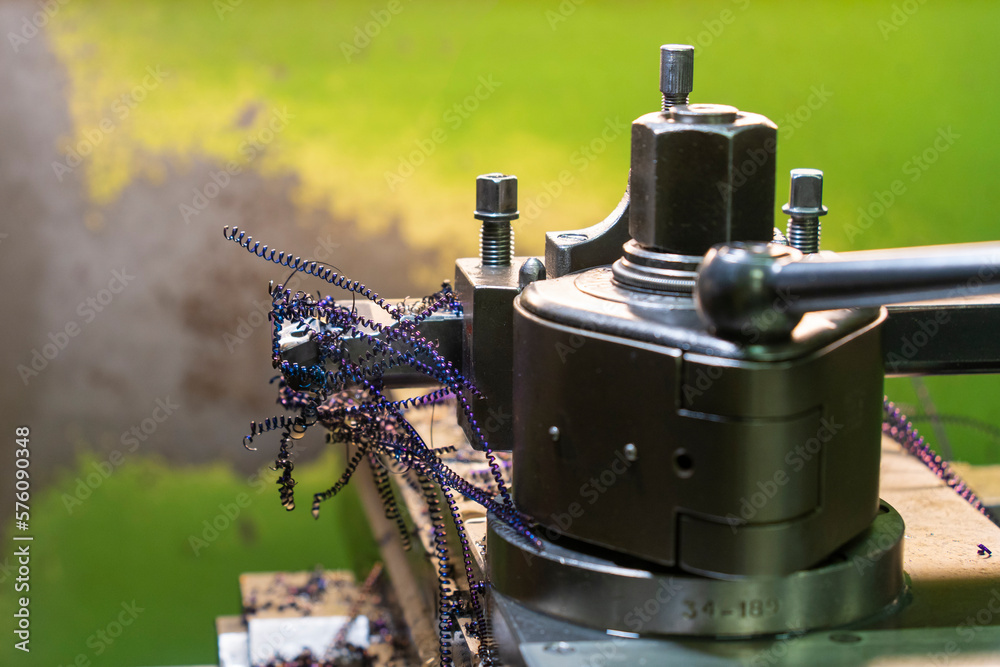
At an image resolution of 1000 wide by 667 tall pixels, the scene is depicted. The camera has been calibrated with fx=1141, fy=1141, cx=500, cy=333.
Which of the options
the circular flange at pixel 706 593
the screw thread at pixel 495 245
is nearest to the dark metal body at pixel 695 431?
the circular flange at pixel 706 593

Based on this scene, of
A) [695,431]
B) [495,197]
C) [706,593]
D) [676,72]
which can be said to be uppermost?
[676,72]

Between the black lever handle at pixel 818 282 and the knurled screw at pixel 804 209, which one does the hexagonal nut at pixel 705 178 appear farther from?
the knurled screw at pixel 804 209

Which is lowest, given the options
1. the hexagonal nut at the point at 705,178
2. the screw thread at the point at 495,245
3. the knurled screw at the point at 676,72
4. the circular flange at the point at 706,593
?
the circular flange at the point at 706,593

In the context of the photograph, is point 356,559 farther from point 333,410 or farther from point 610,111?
point 333,410

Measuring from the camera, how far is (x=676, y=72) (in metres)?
0.92

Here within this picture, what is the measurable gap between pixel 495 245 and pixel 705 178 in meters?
0.26

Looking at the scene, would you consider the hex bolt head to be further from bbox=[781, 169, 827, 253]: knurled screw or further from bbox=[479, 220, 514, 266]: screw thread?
bbox=[479, 220, 514, 266]: screw thread

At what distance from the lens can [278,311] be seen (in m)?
0.93

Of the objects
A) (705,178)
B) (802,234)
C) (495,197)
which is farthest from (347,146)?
(705,178)

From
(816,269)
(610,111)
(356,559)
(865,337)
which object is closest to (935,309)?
(865,337)

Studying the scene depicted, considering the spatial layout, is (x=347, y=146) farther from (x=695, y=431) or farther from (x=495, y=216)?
(x=695, y=431)

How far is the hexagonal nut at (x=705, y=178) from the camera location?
0.76 meters

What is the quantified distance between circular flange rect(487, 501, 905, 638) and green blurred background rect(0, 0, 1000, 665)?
4.03 ft

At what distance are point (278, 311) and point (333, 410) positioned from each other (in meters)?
0.09
